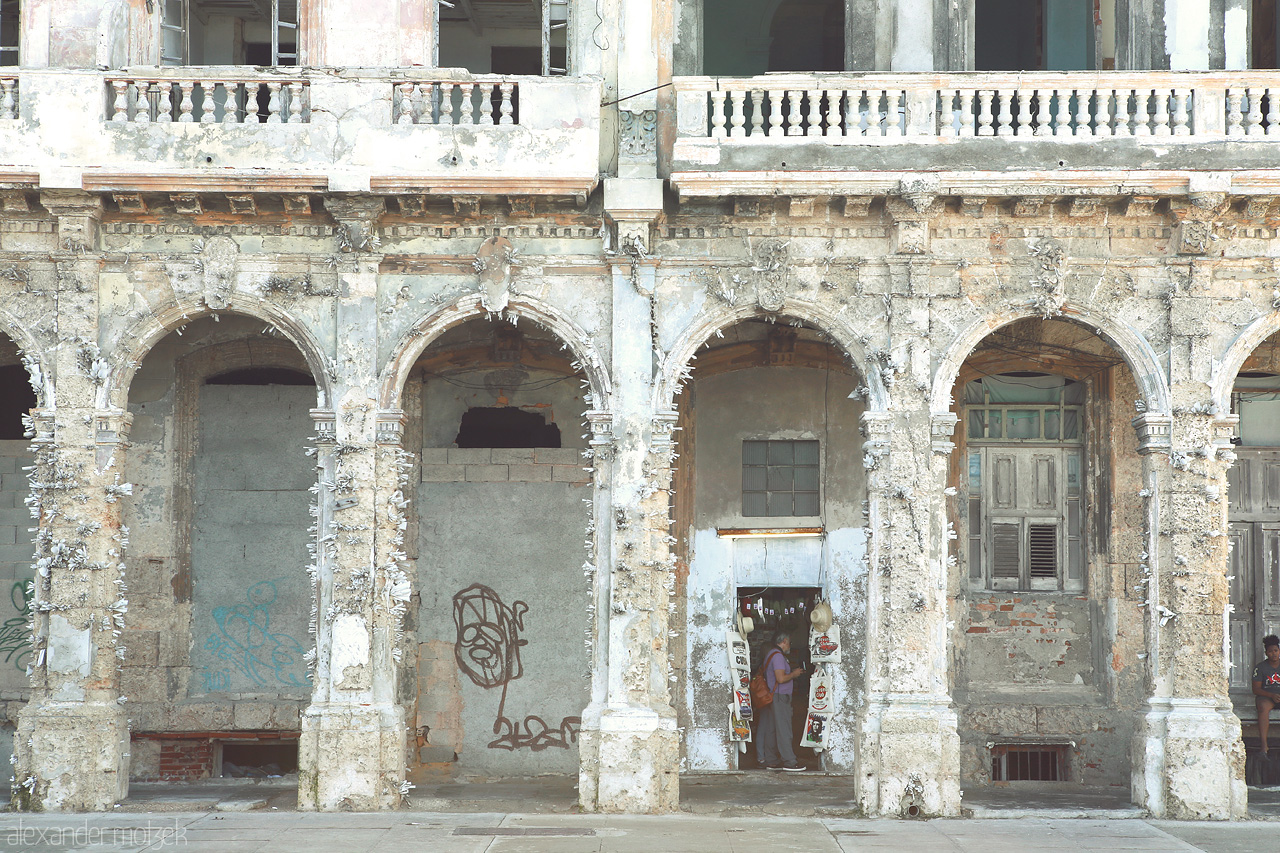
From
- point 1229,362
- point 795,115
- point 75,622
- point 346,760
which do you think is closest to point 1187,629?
point 1229,362

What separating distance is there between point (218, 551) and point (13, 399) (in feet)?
8.60

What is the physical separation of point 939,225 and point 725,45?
3.98m

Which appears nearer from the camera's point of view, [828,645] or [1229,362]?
[1229,362]

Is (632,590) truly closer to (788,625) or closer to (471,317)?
(471,317)

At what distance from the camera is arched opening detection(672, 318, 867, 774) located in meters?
12.9

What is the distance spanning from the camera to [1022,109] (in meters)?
10.7

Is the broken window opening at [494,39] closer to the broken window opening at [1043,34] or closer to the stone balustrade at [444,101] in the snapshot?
the stone balustrade at [444,101]

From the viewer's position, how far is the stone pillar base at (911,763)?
10320mm

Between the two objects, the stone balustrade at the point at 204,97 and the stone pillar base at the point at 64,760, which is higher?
the stone balustrade at the point at 204,97

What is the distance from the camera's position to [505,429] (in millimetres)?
13234

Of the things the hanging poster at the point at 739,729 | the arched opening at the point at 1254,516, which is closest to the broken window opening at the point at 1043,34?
the arched opening at the point at 1254,516

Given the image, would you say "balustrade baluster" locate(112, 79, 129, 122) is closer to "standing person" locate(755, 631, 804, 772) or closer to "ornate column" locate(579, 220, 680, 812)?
"ornate column" locate(579, 220, 680, 812)

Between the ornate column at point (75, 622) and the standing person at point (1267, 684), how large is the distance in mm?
10373

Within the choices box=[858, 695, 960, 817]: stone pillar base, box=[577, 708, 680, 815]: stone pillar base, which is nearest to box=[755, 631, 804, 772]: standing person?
box=[858, 695, 960, 817]: stone pillar base
